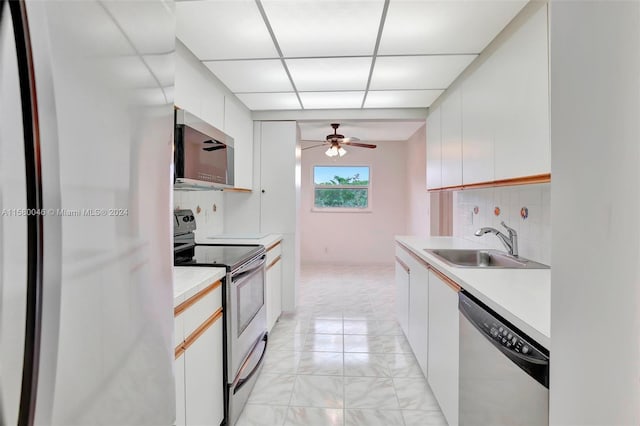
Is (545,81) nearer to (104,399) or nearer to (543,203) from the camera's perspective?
(543,203)

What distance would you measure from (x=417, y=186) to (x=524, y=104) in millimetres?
3823

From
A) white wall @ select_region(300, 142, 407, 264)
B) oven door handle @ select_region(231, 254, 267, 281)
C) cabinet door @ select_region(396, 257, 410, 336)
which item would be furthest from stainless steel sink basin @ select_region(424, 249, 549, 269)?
white wall @ select_region(300, 142, 407, 264)

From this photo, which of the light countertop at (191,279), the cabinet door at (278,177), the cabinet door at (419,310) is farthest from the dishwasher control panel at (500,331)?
the cabinet door at (278,177)

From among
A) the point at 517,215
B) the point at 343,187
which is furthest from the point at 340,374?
the point at 343,187

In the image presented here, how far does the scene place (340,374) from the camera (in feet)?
7.48

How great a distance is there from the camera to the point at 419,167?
17.1ft

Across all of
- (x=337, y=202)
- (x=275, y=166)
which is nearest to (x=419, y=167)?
(x=337, y=202)

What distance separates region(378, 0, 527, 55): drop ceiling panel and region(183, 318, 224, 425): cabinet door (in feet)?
6.01

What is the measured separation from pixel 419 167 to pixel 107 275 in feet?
16.8

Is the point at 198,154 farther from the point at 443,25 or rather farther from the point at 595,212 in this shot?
the point at 595,212

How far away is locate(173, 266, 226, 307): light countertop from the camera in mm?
1227

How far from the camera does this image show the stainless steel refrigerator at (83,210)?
38 centimetres

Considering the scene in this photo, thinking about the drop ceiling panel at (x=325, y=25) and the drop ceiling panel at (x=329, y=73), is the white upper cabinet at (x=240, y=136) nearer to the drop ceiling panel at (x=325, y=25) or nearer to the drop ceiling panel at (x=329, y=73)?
the drop ceiling panel at (x=329, y=73)

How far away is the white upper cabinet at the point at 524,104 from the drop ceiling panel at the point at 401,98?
1018mm
